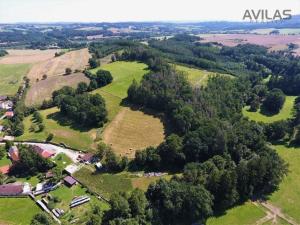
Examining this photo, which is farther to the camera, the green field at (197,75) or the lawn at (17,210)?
the green field at (197,75)

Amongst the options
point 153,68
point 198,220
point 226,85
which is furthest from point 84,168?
point 153,68

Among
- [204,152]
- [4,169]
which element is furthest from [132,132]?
[4,169]

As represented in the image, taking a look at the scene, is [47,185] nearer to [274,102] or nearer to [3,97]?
[3,97]

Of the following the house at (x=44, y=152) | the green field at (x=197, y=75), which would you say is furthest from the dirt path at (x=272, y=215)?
the green field at (x=197, y=75)

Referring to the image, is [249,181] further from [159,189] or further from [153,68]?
[153,68]

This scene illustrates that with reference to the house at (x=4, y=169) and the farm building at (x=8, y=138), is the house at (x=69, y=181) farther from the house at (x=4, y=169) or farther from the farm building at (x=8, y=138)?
the farm building at (x=8, y=138)

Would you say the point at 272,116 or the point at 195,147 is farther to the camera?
the point at 272,116

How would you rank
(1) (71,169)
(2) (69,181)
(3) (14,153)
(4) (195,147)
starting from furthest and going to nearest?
(3) (14,153) → (4) (195,147) → (1) (71,169) → (2) (69,181)
